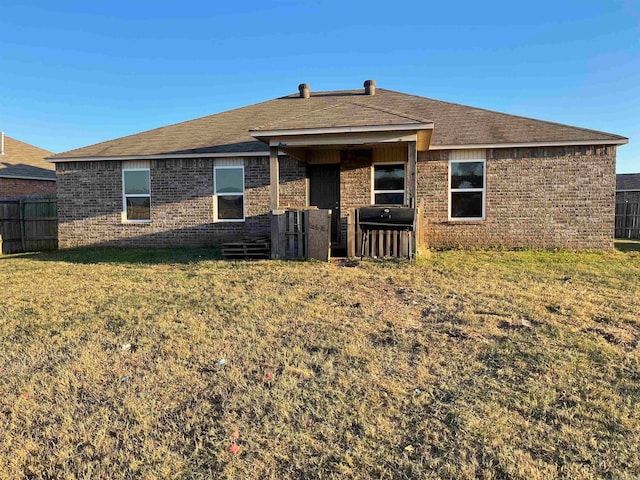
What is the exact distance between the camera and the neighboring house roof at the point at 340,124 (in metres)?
9.28

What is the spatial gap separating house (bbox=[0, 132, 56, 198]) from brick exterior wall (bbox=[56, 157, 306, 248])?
22.6ft

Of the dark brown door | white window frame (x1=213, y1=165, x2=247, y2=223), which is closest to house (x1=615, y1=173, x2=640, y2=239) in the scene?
the dark brown door

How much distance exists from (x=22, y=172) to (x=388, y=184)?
17.1m

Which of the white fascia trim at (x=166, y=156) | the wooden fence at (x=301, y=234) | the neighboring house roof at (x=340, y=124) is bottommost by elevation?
the wooden fence at (x=301, y=234)

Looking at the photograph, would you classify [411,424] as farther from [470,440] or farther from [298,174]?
[298,174]

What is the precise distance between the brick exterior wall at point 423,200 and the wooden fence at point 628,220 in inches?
413

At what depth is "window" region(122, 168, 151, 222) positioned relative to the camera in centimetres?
1288

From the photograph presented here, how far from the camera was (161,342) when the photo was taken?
4.48 m

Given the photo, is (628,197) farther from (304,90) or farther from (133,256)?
(133,256)

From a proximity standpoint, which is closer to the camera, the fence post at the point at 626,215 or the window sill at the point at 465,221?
the window sill at the point at 465,221

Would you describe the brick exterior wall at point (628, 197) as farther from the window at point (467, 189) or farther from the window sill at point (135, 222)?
the window sill at point (135, 222)

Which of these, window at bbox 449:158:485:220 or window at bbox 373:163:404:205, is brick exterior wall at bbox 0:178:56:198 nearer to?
window at bbox 373:163:404:205

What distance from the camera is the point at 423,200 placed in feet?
38.3

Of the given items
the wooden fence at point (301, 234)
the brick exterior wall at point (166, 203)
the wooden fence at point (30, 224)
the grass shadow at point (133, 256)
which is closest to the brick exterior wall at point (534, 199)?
the wooden fence at point (301, 234)
